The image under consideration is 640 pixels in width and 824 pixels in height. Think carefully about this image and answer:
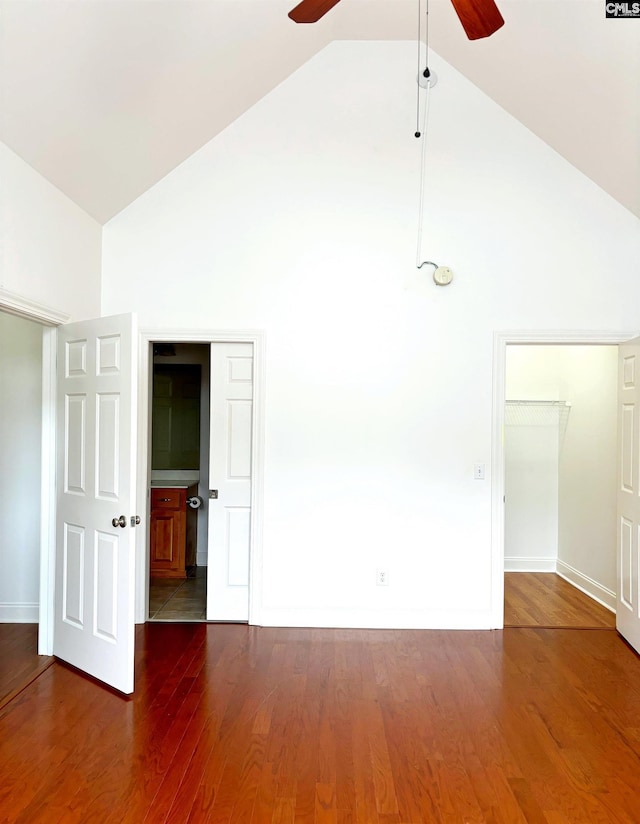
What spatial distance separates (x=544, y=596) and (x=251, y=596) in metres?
2.51

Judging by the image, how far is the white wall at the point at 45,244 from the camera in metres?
2.86

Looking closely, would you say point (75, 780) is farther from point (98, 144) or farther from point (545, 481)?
point (545, 481)

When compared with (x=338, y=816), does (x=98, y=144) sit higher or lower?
higher

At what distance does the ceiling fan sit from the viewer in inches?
77.2

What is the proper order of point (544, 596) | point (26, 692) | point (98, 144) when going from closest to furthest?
point (26, 692), point (98, 144), point (544, 596)

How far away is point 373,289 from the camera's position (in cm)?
397

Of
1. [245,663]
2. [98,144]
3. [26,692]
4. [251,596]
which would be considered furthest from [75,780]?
[98,144]

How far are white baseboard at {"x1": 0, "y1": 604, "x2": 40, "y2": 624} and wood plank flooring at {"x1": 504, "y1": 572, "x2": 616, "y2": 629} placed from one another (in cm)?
341

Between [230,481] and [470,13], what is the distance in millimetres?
3064

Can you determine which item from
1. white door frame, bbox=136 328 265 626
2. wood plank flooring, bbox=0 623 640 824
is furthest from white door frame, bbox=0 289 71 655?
white door frame, bbox=136 328 265 626

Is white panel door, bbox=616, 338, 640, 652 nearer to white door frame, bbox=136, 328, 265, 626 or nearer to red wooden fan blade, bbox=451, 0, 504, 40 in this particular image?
red wooden fan blade, bbox=451, 0, 504, 40

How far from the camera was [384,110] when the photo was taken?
398 centimetres

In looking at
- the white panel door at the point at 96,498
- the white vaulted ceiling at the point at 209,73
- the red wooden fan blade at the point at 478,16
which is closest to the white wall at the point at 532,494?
the white vaulted ceiling at the point at 209,73

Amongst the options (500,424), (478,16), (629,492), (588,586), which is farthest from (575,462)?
(478,16)
